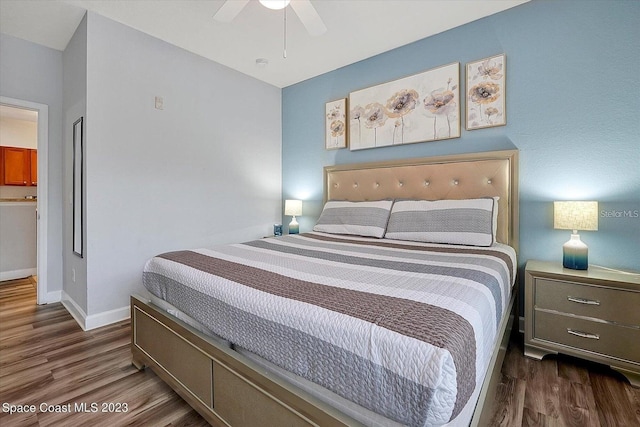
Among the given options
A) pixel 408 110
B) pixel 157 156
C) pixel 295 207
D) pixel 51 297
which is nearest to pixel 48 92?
pixel 157 156

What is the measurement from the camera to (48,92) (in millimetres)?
2980

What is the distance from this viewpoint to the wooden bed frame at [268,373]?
39.3 inches

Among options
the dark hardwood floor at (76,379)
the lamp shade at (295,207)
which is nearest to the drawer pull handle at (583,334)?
the dark hardwood floor at (76,379)

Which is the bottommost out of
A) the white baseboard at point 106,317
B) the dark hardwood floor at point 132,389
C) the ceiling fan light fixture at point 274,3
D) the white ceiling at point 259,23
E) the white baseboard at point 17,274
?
the dark hardwood floor at point 132,389

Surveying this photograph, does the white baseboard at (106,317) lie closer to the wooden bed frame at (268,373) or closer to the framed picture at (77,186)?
the framed picture at (77,186)

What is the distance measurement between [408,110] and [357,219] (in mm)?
1221

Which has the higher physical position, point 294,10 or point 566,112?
point 294,10

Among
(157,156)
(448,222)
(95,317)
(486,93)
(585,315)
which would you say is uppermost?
(486,93)

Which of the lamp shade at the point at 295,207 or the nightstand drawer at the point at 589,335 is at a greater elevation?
the lamp shade at the point at 295,207

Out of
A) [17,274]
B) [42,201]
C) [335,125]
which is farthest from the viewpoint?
[17,274]

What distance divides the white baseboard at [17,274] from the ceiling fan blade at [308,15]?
4470 mm

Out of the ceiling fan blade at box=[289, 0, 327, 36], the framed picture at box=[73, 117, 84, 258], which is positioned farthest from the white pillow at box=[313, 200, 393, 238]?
the framed picture at box=[73, 117, 84, 258]

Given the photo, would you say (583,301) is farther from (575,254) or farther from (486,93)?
(486,93)

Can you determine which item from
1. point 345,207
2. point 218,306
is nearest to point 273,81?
point 345,207
